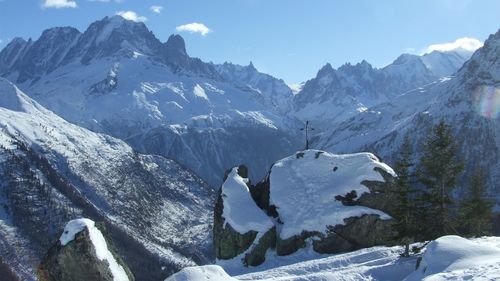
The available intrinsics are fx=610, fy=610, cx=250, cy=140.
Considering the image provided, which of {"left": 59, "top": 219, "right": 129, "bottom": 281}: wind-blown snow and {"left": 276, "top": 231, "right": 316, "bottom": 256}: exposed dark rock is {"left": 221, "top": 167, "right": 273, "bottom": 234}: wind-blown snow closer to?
{"left": 276, "top": 231, "right": 316, "bottom": 256}: exposed dark rock

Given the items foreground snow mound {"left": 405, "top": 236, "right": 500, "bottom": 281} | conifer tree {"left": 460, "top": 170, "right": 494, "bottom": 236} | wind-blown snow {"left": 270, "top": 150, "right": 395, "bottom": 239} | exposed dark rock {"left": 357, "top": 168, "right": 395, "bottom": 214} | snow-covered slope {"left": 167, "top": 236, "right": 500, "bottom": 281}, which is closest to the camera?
foreground snow mound {"left": 405, "top": 236, "right": 500, "bottom": 281}

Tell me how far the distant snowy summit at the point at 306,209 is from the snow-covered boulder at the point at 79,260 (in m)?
23.8

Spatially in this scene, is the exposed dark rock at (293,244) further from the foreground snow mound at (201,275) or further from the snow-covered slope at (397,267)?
the foreground snow mound at (201,275)

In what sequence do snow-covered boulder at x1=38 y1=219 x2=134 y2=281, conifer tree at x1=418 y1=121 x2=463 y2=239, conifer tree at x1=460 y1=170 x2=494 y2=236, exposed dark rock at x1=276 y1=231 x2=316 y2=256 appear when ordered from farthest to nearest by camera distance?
1. conifer tree at x1=460 y1=170 x2=494 y2=236
2. exposed dark rock at x1=276 y1=231 x2=316 y2=256
3. conifer tree at x1=418 y1=121 x2=463 y2=239
4. snow-covered boulder at x1=38 y1=219 x2=134 y2=281

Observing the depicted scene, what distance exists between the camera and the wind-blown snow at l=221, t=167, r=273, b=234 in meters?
61.6

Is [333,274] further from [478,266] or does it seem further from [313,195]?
[313,195]

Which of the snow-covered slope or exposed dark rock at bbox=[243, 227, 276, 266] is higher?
the snow-covered slope

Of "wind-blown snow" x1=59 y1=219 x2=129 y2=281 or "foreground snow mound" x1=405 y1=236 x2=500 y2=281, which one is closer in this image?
"foreground snow mound" x1=405 y1=236 x2=500 y2=281

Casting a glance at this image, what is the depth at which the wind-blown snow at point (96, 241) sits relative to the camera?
3747 centimetres

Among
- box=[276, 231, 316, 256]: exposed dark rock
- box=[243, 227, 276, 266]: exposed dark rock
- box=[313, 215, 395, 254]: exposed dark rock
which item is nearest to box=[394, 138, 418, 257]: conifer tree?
box=[313, 215, 395, 254]: exposed dark rock

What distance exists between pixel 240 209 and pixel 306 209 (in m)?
8.05

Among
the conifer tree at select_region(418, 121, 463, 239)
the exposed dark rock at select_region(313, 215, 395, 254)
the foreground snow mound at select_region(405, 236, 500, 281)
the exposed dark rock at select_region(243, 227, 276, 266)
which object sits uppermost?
the conifer tree at select_region(418, 121, 463, 239)

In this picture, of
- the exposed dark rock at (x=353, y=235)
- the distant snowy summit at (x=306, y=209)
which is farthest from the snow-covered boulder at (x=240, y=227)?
the exposed dark rock at (x=353, y=235)

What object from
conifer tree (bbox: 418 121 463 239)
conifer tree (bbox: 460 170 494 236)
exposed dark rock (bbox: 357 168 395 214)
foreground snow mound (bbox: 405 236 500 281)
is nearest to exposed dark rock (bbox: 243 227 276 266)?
A: exposed dark rock (bbox: 357 168 395 214)
